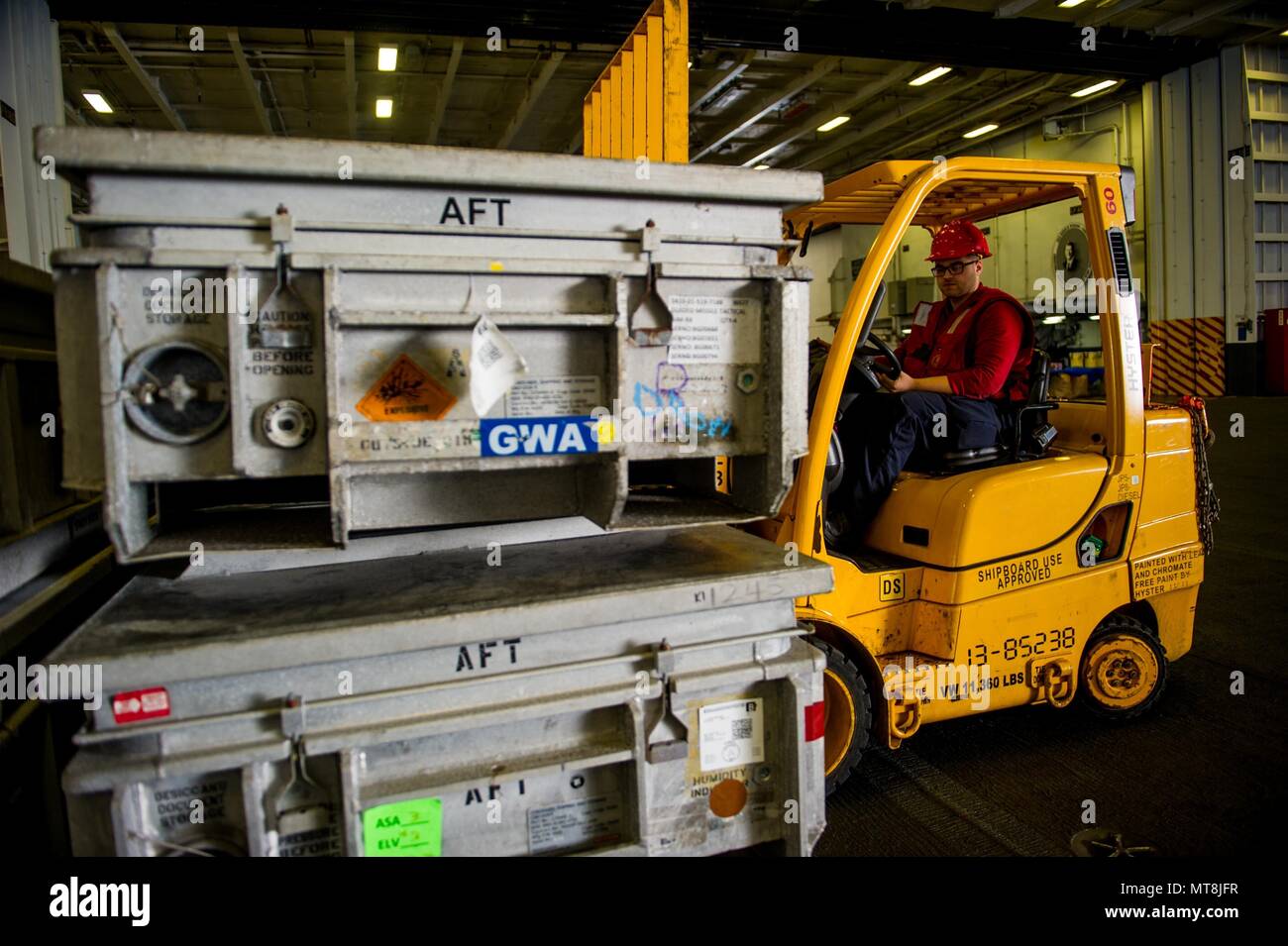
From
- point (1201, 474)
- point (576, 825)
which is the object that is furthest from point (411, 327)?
point (1201, 474)

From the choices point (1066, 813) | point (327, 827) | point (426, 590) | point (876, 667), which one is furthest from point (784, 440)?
point (1066, 813)

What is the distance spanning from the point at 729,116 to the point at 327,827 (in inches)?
543

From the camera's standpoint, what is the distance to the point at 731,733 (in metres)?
1.97

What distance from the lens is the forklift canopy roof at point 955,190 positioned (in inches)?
128

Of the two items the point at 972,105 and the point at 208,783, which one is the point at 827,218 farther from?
the point at 972,105

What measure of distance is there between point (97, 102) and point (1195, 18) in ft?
46.5

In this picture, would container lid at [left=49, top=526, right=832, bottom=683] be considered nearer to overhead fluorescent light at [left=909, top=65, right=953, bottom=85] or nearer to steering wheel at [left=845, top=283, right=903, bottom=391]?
steering wheel at [left=845, top=283, right=903, bottom=391]

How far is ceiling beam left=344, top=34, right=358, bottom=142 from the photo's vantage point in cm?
963

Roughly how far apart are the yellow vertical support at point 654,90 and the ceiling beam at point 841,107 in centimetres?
607

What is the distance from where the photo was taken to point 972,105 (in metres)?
13.8

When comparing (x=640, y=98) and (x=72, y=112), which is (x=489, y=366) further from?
(x=72, y=112)

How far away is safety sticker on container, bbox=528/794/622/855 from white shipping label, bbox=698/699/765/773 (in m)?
0.24
